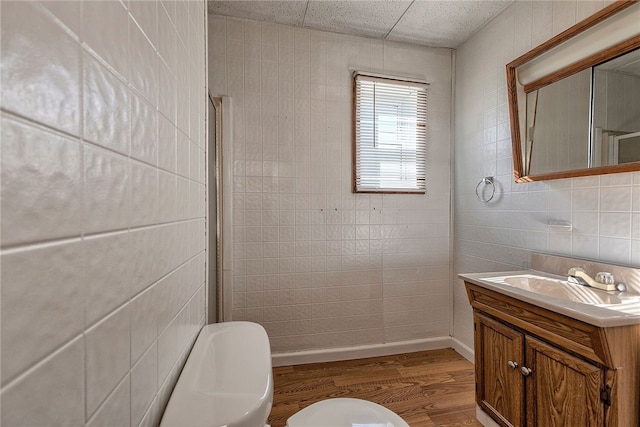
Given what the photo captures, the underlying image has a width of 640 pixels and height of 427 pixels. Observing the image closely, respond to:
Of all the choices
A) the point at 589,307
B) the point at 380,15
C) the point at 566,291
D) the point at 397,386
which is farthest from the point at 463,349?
the point at 380,15

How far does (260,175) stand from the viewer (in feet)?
7.08

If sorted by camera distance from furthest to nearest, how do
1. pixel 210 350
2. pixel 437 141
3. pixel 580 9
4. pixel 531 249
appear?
pixel 437 141
pixel 531 249
pixel 580 9
pixel 210 350

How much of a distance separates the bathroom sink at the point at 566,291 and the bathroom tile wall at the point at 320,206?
891 millimetres

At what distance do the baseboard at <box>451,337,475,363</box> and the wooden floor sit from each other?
0.05 meters

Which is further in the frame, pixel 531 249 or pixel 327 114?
pixel 327 114

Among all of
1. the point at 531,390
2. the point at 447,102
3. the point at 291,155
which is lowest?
the point at 531,390

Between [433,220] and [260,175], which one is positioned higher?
[260,175]

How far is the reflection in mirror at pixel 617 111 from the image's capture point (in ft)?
4.21

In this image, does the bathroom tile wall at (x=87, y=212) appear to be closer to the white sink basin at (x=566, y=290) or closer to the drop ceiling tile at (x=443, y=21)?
the white sink basin at (x=566, y=290)

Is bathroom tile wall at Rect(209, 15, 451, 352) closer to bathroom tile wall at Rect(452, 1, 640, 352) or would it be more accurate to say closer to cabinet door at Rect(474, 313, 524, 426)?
bathroom tile wall at Rect(452, 1, 640, 352)

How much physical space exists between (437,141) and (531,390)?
1870 millimetres

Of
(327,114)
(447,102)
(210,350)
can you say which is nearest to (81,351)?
(210,350)

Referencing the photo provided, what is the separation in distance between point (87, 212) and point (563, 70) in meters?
2.20

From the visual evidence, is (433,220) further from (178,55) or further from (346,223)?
(178,55)
